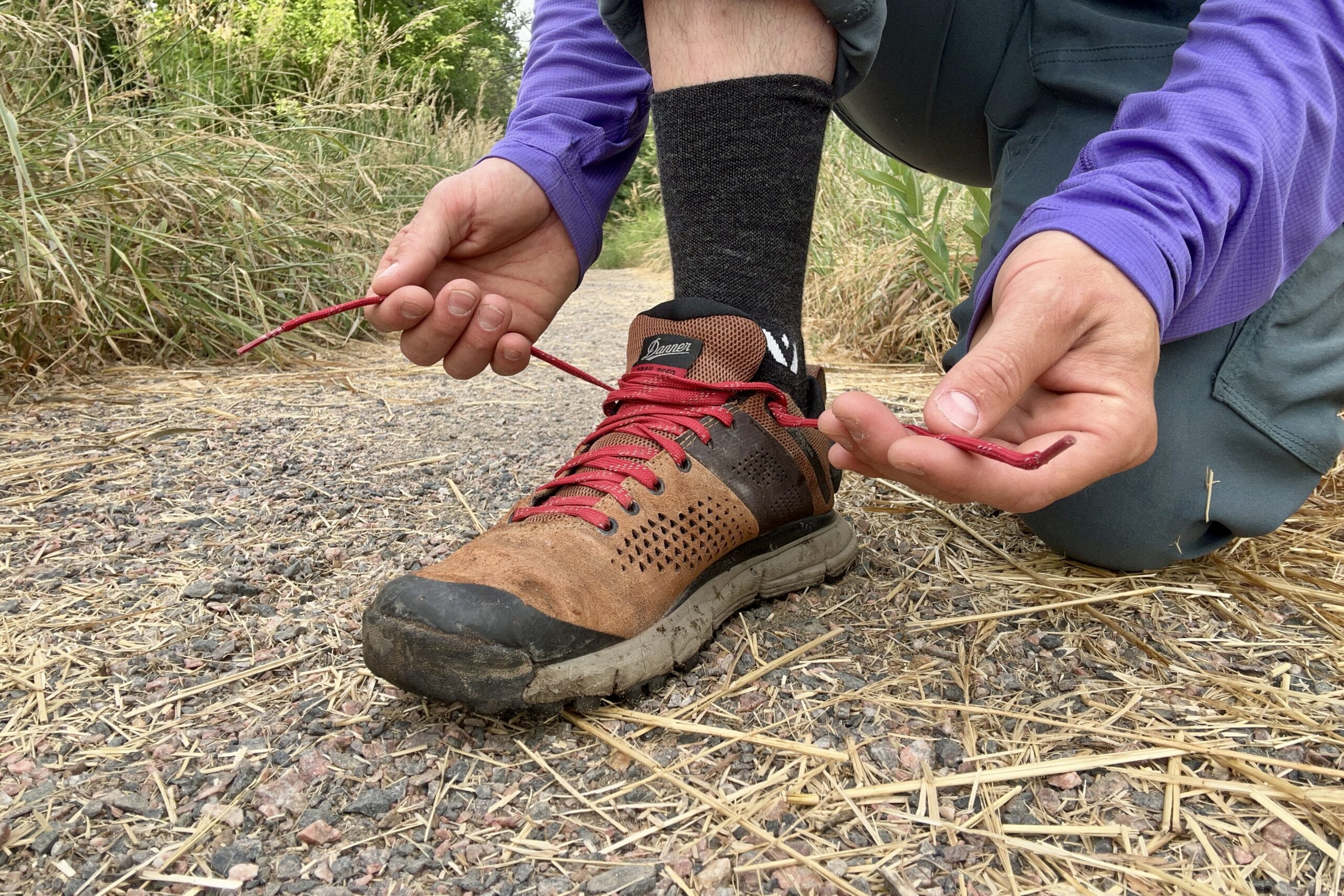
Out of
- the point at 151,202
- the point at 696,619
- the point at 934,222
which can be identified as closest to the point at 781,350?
the point at 696,619

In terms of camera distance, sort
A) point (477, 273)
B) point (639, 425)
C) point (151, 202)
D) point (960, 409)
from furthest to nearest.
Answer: point (151, 202) < point (477, 273) < point (639, 425) < point (960, 409)

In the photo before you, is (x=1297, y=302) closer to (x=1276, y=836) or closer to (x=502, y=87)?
(x=1276, y=836)

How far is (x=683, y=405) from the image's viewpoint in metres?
1.04

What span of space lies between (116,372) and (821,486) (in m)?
2.04

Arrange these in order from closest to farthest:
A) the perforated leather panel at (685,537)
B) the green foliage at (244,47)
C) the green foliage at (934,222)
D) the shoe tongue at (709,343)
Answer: the perforated leather panel at (685,537) < the shoe tongue at (709,343) < the green foliage at (934,222) < the green foliage at (244,47)

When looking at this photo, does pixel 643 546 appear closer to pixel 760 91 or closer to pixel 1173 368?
pixel 760 91

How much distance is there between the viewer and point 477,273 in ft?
4.16

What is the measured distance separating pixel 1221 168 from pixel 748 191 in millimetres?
474

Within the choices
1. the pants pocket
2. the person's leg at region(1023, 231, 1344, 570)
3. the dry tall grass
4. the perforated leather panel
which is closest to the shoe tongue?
Answer: the perforated leather panel

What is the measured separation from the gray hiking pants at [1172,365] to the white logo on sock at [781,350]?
0.30m

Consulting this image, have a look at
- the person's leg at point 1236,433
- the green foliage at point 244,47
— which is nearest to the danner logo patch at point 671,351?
the person's leg at point 1236,433

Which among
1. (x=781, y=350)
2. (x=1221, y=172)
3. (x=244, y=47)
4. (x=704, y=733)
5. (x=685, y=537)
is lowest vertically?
(x=704, y=733)

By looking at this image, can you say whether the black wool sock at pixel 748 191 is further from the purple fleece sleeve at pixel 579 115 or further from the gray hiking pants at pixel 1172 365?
the purple fleece sleeve at pixel 579 115

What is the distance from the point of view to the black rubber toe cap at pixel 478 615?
0.77 metres
